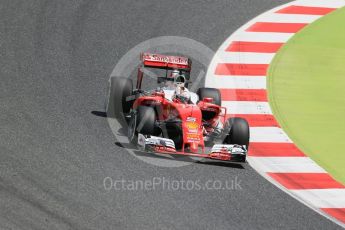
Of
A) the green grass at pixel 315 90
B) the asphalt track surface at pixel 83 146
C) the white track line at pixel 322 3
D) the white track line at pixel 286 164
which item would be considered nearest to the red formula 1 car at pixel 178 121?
the asphalt track surface at pixel 83 146

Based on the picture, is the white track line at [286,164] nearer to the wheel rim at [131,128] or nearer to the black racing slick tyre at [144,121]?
the black racing slick tyre at [144,121]

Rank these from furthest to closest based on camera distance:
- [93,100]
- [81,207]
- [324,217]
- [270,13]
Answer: [270,13]
[93,100]
[324,217]
[81,207]

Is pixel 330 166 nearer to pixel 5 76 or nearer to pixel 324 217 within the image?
pixel 324 217

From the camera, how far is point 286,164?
14.3 m

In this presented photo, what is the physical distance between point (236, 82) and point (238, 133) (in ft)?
12.5

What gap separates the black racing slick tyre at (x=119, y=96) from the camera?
15.4 m

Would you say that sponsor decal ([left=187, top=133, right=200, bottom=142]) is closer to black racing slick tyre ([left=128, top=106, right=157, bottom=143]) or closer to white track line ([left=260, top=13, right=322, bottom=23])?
black racing slick tyre ([left=128, top=106, right=157, bottom=143])

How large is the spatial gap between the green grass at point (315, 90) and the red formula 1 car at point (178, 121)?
1.63 metres

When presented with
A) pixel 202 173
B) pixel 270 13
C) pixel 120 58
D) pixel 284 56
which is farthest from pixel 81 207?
pixel 270 13

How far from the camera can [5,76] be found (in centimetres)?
1639

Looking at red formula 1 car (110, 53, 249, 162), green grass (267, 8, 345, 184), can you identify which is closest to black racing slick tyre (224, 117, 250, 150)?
red formula 1 car (110, 53, 249, 162)

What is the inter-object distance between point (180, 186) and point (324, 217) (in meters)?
2.22

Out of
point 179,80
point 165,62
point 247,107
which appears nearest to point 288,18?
point 247,107

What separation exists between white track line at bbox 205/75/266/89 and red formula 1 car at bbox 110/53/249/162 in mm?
2001
